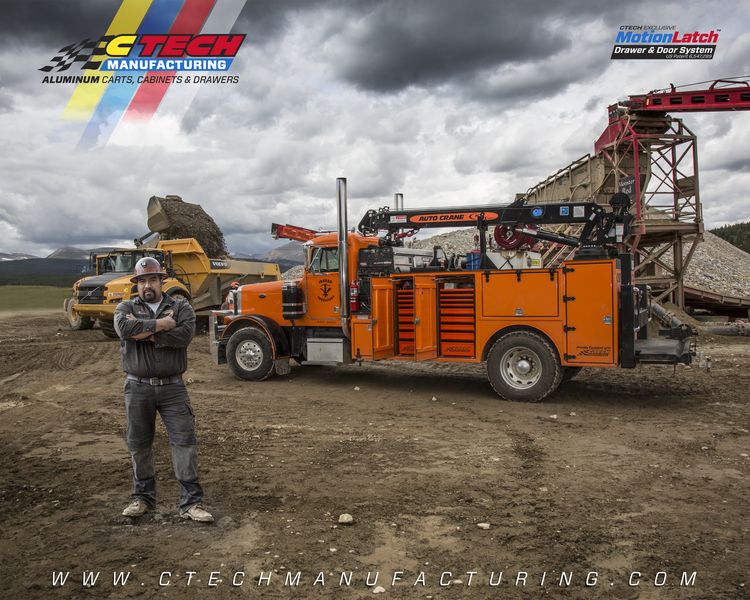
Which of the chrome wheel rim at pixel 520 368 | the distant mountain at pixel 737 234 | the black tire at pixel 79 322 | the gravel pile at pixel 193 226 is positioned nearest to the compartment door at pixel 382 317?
the chrome wheel rim at pixel 520 368

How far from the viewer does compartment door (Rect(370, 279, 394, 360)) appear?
10.9 meters

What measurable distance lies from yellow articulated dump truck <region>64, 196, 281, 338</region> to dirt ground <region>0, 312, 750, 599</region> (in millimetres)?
8791

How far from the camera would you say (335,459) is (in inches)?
265

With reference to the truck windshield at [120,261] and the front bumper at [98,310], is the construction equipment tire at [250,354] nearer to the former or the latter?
the front bumper at [98,310]

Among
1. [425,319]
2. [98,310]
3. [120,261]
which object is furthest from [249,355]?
[120,261]

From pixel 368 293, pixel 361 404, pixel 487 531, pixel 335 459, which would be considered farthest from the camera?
pixel 368 293

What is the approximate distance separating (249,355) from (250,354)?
0.03 metres

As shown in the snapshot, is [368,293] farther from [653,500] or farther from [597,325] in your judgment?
[653,500]

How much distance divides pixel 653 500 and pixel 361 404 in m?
5.23

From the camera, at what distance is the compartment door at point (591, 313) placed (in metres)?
9.12

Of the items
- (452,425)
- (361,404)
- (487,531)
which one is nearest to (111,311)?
(361,404)

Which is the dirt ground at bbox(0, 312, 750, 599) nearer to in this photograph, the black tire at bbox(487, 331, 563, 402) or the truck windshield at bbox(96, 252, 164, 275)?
the black tire at bbox(487, 331, 563, 402)

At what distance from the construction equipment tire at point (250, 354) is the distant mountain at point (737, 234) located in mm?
54637

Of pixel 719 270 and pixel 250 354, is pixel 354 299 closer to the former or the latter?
pixel 250 354
